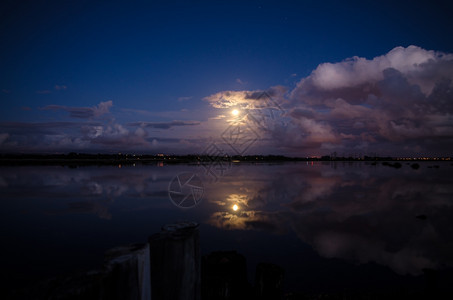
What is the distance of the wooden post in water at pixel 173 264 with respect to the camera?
221cm

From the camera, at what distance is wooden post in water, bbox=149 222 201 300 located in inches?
87.0

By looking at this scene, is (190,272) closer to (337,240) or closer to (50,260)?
(50,260)

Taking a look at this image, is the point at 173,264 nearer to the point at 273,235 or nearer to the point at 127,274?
the point at 127,274

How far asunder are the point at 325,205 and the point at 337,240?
646 cm

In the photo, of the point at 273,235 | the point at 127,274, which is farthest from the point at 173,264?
the point at 273,235

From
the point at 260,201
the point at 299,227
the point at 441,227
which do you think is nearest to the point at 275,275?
the point at 299,227

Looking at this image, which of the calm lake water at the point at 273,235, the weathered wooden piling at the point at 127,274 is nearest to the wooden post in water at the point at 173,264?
the weathered wooden piling at the point at 127,274

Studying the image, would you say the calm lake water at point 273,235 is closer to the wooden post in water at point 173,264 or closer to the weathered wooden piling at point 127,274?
the wooden post in water at point 173,264

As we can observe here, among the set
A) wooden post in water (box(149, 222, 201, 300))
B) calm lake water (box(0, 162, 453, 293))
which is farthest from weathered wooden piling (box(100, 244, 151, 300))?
calm lake water (box(0, 162, 453, 293))

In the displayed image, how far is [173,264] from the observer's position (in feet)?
7.50

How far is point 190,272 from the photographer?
244 centimetres

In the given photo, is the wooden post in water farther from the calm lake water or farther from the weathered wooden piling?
the calm lake water

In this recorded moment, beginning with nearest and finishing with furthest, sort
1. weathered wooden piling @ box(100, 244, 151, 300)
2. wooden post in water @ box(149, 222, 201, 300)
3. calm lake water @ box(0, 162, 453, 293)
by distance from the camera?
weathered wooden piling @ box(100, 244, 151, 300)
wooden post in water @ box(149, 222, 201, 300)
calm lake water @ box(0, 162, 453, 293)

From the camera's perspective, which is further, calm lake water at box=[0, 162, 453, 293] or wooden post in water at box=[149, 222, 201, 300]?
calm lake water at box=[0, 162, 453, 293]
